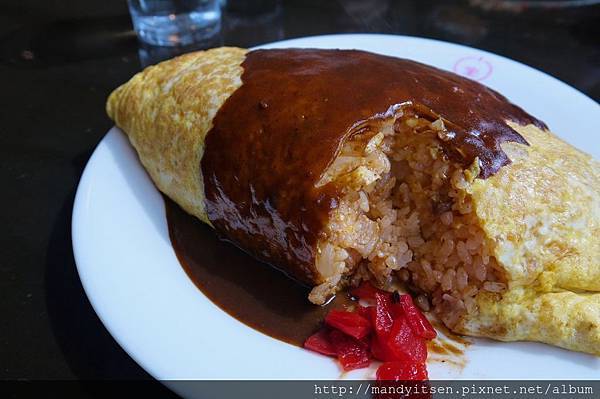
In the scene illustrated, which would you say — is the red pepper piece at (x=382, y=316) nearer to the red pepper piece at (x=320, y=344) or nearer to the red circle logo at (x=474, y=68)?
the red pepper piece at (x=320, y=344)

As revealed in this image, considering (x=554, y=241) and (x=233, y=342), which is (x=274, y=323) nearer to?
(x=233, y=342)

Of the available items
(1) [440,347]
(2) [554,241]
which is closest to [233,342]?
(1) [440,347]

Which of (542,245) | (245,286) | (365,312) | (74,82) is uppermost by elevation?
(542,245)

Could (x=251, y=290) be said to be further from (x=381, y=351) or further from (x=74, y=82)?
(x=74, y=82)

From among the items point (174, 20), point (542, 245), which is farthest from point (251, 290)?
point (174, 20)

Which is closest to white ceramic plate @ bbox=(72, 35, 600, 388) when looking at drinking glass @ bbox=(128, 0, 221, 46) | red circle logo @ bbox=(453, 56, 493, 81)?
red circle logo @ bbox=(453, 56, 493, 81)

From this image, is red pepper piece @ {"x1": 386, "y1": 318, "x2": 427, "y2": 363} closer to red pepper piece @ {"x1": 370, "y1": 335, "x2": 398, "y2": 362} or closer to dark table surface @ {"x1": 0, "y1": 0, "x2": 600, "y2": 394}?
red pepper piece @ {"x1": 370, "y1": 335, "x2": 398, "y2": 362}

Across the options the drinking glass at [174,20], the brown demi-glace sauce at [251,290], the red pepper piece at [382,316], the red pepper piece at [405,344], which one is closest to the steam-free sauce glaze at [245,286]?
the brown demi-glace sauce at [251,290]
